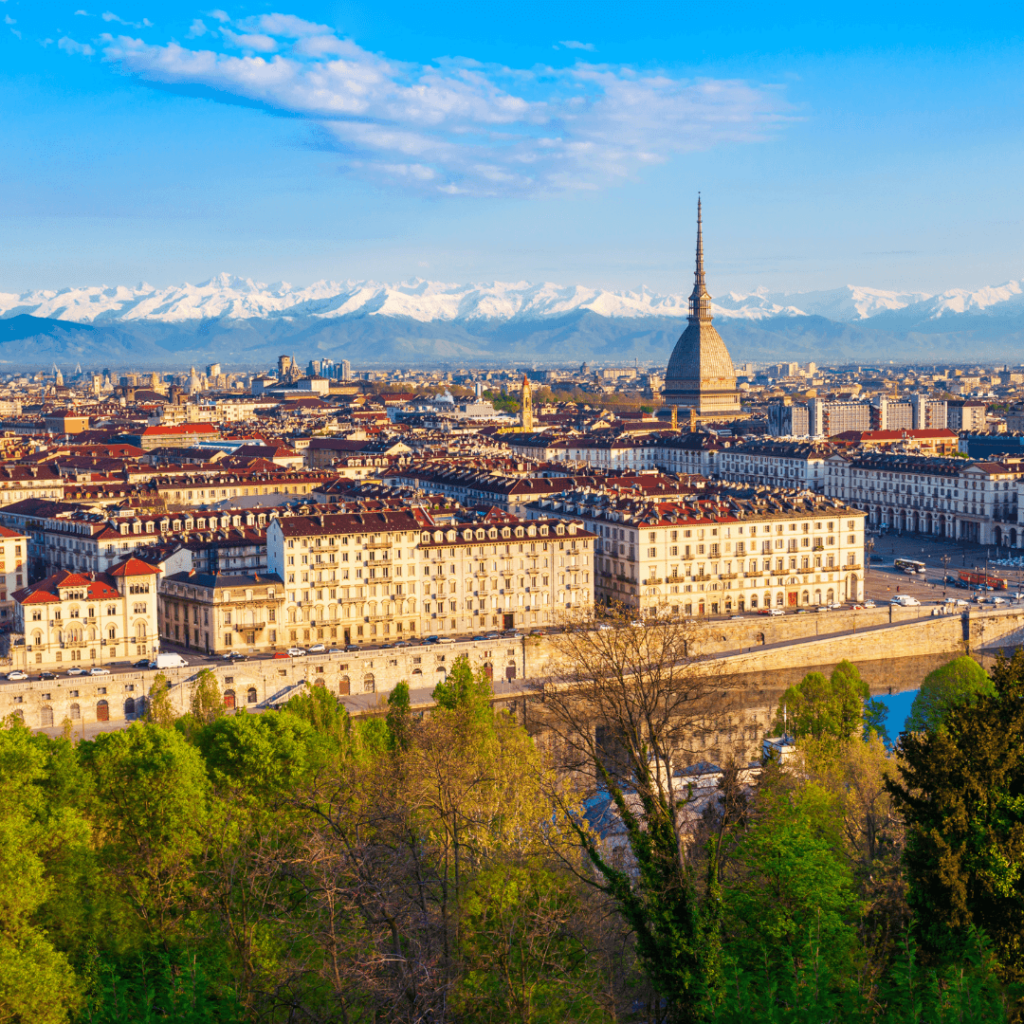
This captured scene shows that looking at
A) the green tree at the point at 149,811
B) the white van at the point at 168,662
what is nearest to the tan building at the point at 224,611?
the white van at the point at 168,662

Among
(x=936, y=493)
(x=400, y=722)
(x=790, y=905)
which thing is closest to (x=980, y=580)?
(x=936, y=493)

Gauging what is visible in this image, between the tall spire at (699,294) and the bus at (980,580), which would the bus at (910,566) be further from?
the tall spire at (699,294)

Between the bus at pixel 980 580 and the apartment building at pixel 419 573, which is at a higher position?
the apartment building at pixel 419 573

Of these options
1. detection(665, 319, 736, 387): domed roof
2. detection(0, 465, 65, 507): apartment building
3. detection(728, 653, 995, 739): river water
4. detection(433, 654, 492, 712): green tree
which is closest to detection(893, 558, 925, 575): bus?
detection(728, 653, 995, 739): river water

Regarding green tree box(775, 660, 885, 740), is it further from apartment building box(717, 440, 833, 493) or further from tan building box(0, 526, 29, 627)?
apartment building box(717, 440, 833, 493)

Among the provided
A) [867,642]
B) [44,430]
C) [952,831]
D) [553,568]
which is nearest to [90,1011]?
[952,831]

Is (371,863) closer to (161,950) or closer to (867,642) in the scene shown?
(161,950)
